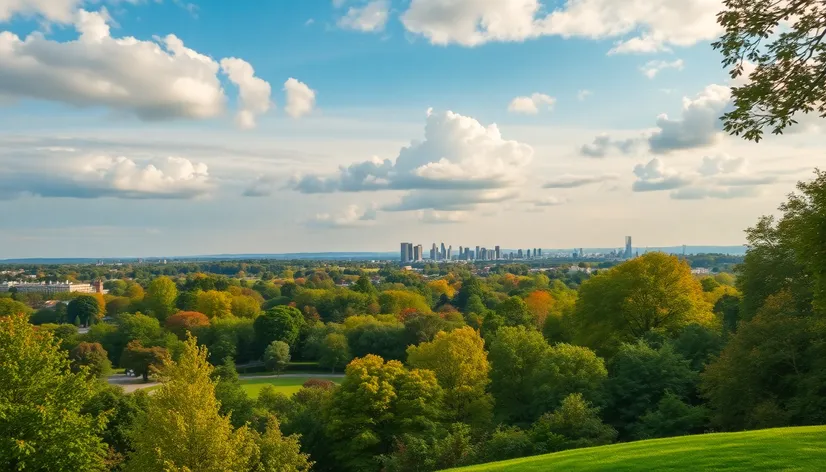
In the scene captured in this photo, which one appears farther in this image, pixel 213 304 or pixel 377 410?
pixel 213 304

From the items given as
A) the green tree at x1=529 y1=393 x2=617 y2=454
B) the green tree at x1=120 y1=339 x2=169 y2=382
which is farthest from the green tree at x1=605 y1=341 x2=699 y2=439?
the green tree at x1=120 y1=339 x2=169 y2=382

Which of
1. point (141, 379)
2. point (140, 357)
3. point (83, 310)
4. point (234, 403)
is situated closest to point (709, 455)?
point (234, 403)

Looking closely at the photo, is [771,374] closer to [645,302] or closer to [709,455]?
[709,455]

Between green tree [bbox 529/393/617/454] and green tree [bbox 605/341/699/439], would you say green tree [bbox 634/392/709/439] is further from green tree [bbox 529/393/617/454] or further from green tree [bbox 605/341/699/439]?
green tree [bbox 605/341/699/439]

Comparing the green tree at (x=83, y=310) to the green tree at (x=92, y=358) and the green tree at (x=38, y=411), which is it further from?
the green tree at (x=38, y=411)

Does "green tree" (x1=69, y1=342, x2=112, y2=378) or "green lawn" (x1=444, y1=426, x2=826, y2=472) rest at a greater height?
"green lawn" (x1=444, y1=426, x2=826, y2=472)
